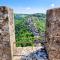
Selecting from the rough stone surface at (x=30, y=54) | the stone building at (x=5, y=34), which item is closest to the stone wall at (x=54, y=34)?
the rough stone surface at (x=30, y=54)

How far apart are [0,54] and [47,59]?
1.03m

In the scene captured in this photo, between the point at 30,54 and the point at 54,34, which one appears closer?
the point at 54,34

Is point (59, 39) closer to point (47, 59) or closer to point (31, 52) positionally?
point (47, 59)

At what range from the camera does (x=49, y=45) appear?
10.7ft

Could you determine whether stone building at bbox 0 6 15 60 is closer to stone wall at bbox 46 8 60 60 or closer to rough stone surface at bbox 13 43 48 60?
rough stone surface at bbox 13 43 48 60

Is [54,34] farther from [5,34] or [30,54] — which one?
[5,34]

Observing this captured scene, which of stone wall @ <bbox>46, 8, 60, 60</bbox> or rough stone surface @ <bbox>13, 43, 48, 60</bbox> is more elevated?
stone wall @ <bbox>46, 8, 60, 60</bbox>

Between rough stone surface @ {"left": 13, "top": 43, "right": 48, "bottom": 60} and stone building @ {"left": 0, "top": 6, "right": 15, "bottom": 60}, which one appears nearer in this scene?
stone building @ {"left": 0, "top": 6, "right": 15, "bottom": 60}

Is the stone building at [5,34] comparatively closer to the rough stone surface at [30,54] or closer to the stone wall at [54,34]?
the rough stone surface at [30,54]

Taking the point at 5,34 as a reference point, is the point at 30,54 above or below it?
below

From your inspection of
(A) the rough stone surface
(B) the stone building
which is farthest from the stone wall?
(B) the stone building

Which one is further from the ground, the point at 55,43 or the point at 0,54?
the point at 55,43

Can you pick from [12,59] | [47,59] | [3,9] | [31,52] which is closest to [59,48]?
[47,59]

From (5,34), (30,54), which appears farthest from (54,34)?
(5,34)
